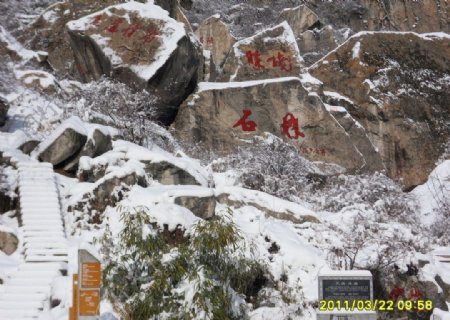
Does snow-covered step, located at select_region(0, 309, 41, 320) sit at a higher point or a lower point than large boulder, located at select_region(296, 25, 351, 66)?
lower

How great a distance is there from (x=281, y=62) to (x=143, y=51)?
15.6 ft

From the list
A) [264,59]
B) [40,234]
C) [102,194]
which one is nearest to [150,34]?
[264,59]

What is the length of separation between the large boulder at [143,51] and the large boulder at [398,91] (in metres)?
5.51

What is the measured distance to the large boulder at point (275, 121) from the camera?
17.2m

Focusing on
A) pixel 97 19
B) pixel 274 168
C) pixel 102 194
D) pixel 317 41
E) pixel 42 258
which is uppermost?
pixel 97 19

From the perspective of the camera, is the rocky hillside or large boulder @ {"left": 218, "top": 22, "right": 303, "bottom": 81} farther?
large boulder @ {"left": 218, "top": 22, "right": 303, "bottom": 81}

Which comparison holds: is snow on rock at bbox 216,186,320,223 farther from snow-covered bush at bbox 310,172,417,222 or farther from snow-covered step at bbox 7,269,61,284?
snow-covered step at bbox 7,269,61,284

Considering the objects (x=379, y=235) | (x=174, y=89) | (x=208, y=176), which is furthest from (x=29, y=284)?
(x=174, y=89)

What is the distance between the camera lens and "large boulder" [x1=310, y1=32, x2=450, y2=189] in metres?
19.4

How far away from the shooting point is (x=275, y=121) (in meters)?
17.4

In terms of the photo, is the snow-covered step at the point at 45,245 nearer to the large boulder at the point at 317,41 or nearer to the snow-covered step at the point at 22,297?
the snow-covered step at the point at 22,297

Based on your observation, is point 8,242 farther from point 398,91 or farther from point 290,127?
point 398,91

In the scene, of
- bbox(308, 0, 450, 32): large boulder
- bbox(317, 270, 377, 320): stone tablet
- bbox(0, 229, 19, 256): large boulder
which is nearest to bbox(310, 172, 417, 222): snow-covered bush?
bbox(317, 270, 377, 320): stone tablet

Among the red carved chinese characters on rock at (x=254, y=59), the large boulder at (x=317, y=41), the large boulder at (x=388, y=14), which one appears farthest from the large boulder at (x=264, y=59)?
the large boulder at (x=388, y=14)
